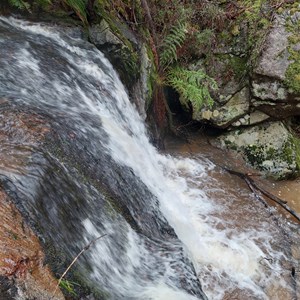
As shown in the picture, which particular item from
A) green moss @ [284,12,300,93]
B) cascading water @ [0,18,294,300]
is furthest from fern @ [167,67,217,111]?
green moss @ [284,12,300,93]

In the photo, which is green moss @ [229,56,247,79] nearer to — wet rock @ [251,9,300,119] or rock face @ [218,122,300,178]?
wet rock @ [251,9,300,119]

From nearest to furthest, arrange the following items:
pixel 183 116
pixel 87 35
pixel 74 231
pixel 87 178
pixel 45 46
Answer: pixel 74 231
pixel 87 178
pixel 45 46
pixel 87 35
pixel 183 116

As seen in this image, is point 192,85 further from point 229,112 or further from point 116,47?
point 116,47

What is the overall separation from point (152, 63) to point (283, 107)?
230cm

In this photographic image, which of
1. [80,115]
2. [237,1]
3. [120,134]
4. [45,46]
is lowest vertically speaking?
[120,134]

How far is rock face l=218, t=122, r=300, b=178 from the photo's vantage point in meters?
6.48

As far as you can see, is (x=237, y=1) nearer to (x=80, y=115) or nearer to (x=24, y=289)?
(x=80, y=115)

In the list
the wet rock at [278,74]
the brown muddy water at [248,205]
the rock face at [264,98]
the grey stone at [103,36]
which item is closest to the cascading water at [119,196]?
the brown muddy water at [248,205]

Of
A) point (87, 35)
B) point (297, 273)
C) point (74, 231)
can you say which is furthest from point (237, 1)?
point (74, 231)

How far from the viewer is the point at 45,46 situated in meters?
5.01

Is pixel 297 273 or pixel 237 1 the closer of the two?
pixel 297 273

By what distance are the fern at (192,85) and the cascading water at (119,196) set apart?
1005 mm

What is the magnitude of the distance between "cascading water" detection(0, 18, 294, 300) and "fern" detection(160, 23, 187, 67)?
143 centimetres

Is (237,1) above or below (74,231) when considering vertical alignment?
above
